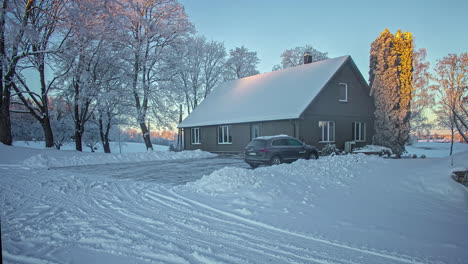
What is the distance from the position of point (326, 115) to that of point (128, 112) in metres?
16.6

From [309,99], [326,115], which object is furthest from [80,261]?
[326,115]

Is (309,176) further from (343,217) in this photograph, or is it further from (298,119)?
(298,119)

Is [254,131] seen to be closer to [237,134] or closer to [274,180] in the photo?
[237,134]

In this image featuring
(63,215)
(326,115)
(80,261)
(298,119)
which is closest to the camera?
(80,261)

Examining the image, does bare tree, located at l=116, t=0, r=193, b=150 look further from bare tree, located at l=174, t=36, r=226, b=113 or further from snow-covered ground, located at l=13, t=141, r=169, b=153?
snow-covered ground, located at l=13, t=141, r=169, b=153

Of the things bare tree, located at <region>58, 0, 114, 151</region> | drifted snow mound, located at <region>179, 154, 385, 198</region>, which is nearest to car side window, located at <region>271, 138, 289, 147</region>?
drifted snow mound, located at <region>179, 154, 385, 198</region>

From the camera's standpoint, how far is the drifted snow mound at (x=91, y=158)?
→ 50.4 feet

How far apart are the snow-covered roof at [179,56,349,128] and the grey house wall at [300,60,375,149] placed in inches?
27.6

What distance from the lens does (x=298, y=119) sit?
1841cm

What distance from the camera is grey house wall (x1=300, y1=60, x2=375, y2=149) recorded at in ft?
63.6

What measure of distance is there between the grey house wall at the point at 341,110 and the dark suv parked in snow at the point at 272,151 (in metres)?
4.03

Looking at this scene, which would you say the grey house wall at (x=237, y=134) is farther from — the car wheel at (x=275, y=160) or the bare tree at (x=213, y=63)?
the bare tree at (x=213, y=63)

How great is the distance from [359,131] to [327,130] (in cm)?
388

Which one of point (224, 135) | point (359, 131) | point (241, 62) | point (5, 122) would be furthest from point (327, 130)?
point (241, 62)
